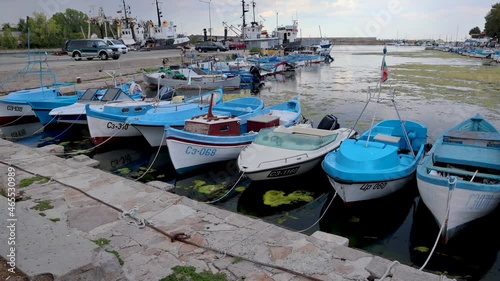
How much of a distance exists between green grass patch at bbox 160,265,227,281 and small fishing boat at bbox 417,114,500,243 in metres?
4.06

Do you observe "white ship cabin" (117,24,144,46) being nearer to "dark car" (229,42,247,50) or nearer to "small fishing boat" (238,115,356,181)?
"dark car" (229,42,247,50)

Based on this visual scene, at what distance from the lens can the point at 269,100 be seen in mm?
23531

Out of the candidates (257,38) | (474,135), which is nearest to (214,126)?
(474,135)

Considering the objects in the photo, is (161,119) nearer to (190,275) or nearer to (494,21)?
(190,275)

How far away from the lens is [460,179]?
6691mm

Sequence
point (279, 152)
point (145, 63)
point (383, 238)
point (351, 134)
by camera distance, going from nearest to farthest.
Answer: point (383, 238) → point (279, 152) → point (351, 134) → point (145, 63)

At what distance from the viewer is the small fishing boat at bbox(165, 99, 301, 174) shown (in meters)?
9.52

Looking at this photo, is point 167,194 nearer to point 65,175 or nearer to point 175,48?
point 65,175

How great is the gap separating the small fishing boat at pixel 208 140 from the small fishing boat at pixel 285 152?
3.05 ft

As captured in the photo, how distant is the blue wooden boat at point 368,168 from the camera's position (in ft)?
23.8

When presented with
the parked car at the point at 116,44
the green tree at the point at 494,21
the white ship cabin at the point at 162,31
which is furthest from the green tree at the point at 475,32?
the parked car at the point at 116,44

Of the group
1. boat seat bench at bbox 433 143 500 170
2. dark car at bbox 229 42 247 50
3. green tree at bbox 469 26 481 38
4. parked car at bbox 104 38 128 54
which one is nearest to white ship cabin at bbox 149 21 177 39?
dark car at bbox 229 42 247 50

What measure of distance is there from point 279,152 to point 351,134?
2.87 m

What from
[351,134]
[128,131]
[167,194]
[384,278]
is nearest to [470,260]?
[384,278]
